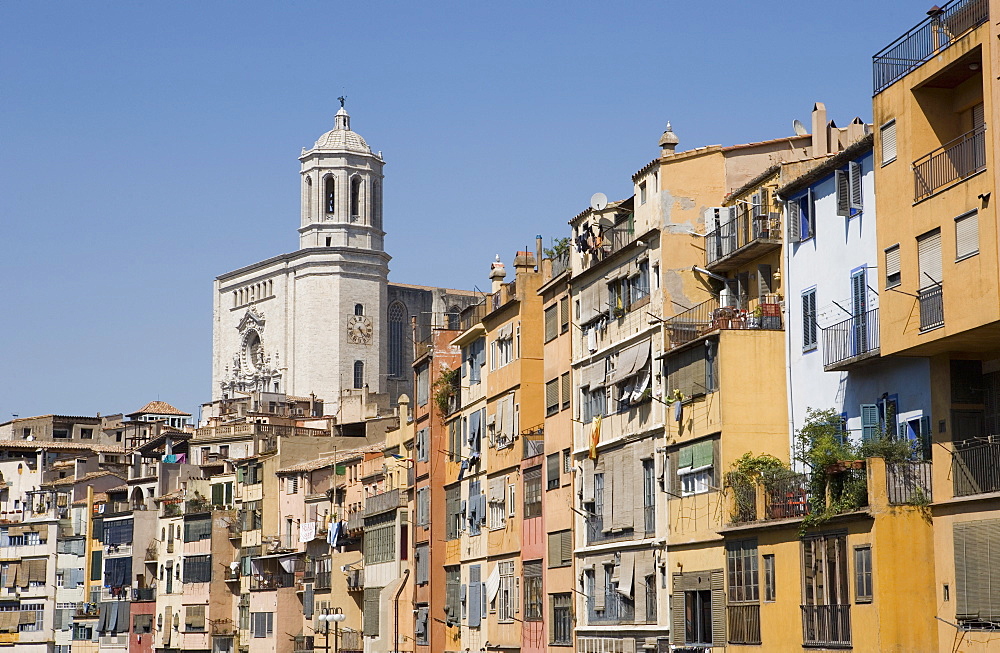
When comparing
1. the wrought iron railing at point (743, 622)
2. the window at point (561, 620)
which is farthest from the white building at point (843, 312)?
the window at point (561, 620)

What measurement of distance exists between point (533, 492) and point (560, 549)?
357cm

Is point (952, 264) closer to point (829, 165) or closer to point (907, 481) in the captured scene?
point (907, 481)

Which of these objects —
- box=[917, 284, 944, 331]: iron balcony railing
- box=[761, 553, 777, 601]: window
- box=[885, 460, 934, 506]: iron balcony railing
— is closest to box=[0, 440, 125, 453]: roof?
box=[761, 553, 777, 601]: window

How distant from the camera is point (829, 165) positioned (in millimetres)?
40750

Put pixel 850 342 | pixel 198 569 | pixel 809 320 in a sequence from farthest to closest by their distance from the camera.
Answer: pixel 198 569, pixel 809 320, pixel 850 342

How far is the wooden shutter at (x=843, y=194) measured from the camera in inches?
1580

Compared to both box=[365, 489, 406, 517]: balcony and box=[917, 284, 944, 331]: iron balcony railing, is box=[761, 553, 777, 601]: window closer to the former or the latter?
box=[917, 284, 944, 331]: iron balcony railing

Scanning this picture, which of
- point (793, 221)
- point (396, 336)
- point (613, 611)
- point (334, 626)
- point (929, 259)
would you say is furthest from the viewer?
point (396, 336)

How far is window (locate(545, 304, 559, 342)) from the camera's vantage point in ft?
189

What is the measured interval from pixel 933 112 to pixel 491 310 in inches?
1212

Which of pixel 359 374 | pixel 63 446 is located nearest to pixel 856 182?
pixel 63 446

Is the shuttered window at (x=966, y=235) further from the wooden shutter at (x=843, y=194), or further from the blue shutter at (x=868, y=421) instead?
the wooden shutter at (x=843, y=194)

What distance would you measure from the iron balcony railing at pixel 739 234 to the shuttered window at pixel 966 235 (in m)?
10.1

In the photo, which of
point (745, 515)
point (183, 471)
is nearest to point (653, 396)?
point (745, 515)
